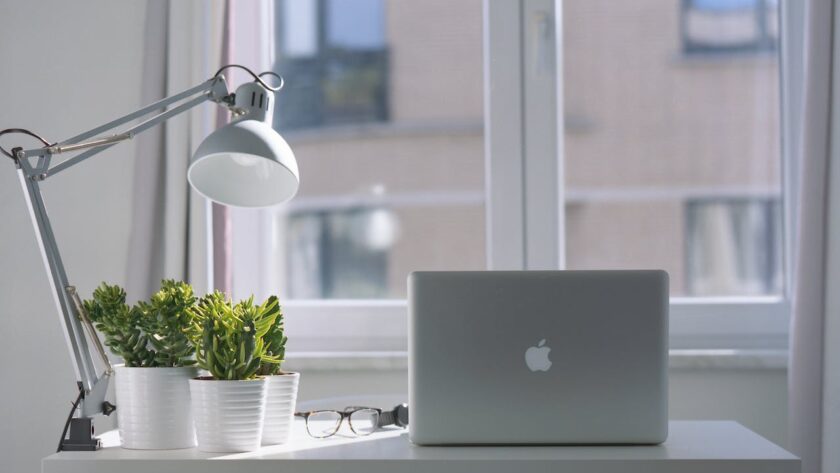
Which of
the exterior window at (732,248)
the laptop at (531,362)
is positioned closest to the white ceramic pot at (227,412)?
the laptop at (531,362)

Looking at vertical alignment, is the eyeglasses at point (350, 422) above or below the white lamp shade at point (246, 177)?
below

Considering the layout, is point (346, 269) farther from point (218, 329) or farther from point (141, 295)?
point (218, 329)

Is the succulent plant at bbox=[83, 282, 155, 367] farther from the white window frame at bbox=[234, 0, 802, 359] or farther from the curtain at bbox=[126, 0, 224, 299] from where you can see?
the white window frame at bbox=[234, 0, 802, 359]

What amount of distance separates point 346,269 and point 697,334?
0.95 meters

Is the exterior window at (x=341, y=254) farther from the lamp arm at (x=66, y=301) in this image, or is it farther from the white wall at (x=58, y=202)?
the lamp arm at (x=66, y=301)

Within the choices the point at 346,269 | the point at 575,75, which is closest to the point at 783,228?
the point at 575,75

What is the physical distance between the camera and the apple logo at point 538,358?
126 centimetres

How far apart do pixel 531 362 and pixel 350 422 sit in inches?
12.6

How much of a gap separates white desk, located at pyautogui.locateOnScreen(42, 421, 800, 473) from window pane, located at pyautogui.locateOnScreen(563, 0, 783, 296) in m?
1.29

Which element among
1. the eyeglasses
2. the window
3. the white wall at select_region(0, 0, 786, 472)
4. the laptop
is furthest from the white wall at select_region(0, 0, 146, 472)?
the laptop

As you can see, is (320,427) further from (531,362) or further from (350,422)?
(531,362)

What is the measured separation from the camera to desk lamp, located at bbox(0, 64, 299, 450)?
132cm

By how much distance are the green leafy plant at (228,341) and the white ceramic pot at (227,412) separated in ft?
0.07

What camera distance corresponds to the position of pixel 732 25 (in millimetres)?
2510
